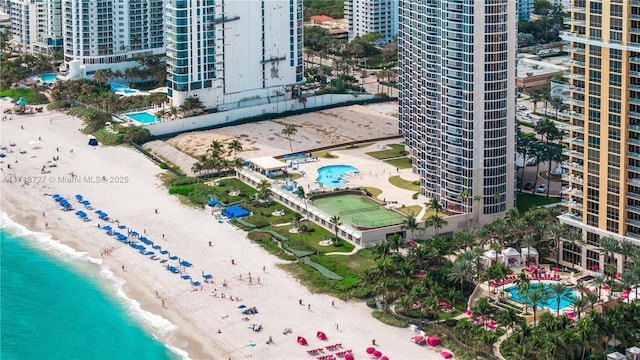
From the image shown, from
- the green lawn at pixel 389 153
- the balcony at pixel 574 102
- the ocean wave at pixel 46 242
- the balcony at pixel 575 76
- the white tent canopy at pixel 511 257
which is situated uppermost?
the balcony at pixel 575 76

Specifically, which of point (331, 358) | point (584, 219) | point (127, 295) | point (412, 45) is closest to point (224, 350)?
point (331, 358)

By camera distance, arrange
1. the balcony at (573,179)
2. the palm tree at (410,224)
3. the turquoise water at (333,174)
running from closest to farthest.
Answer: the balcony at (573,179), the palm tree at (410,224), the turquoise water at (333,174)

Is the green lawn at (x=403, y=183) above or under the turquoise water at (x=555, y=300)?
above

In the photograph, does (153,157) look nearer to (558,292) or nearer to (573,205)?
(573,205)

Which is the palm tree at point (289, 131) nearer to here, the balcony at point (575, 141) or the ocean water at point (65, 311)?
the ocean water at point (65, 311)

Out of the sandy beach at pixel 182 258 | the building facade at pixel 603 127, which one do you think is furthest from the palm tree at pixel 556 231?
the sandy beach at pixel 182 258

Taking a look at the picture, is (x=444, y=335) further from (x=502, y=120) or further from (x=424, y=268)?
(x=502, y=120)

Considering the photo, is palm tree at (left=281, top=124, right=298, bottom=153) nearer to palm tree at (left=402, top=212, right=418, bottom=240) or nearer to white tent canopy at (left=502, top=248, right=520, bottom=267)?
palm tree at (left=402, top=212, right=418, bottom=240)

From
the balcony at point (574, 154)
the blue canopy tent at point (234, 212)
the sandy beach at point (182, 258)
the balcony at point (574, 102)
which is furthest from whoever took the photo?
the blue canopy tent at point (234, 212)
